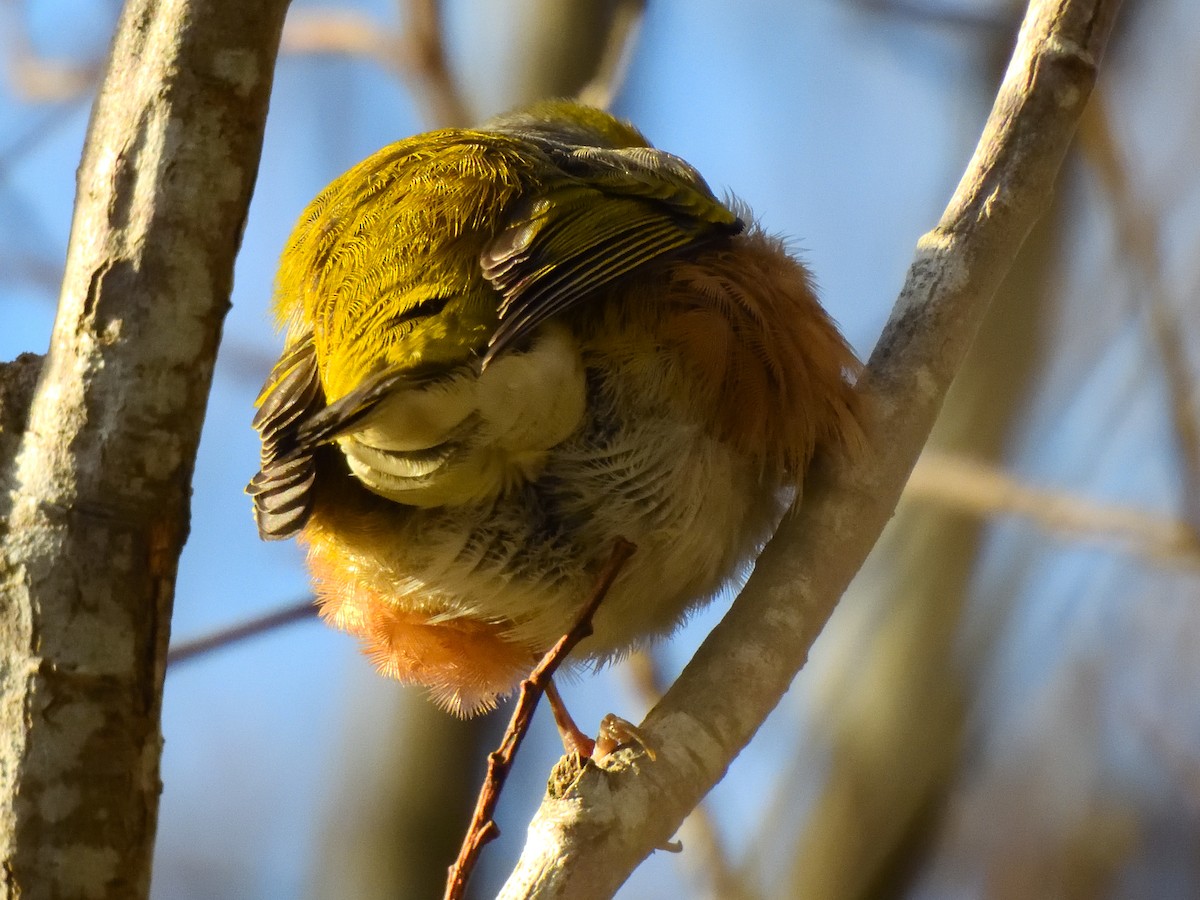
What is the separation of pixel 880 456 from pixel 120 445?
1590 millimetres

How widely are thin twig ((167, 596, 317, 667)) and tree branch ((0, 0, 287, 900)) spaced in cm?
108

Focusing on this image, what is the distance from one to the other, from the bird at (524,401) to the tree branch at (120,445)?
48 centimetres

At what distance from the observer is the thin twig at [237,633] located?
3006 millimetres

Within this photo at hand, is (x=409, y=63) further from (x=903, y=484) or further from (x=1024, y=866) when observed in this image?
(x=1024, y=866)

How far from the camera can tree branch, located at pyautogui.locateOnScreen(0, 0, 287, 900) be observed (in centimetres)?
186

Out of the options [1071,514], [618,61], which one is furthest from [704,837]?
[618,61]

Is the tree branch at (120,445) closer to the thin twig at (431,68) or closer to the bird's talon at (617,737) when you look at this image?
the bird's talon at (617,737)

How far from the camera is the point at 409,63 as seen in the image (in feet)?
14.8

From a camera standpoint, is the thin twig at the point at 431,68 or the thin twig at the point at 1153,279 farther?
the thin twig at the point at 431,68

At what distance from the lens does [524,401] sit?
265cm

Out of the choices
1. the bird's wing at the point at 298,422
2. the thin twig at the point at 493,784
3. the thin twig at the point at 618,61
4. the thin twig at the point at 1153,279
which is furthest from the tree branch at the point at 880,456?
the thin twig at the point at 618,61

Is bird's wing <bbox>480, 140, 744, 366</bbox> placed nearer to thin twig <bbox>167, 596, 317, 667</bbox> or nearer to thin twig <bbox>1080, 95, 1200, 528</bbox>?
thin twig <bbox>167, 596, 317, 667</bbox>

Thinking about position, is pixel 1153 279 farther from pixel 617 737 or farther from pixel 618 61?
pixel 617 737

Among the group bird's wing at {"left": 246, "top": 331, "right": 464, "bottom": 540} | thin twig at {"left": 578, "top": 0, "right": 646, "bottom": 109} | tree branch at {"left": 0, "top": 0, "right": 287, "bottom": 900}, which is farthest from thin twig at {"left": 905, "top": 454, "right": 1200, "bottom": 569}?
tree branch at {"left": 0, "top": 0, "right": 287, "bottom": 900}
